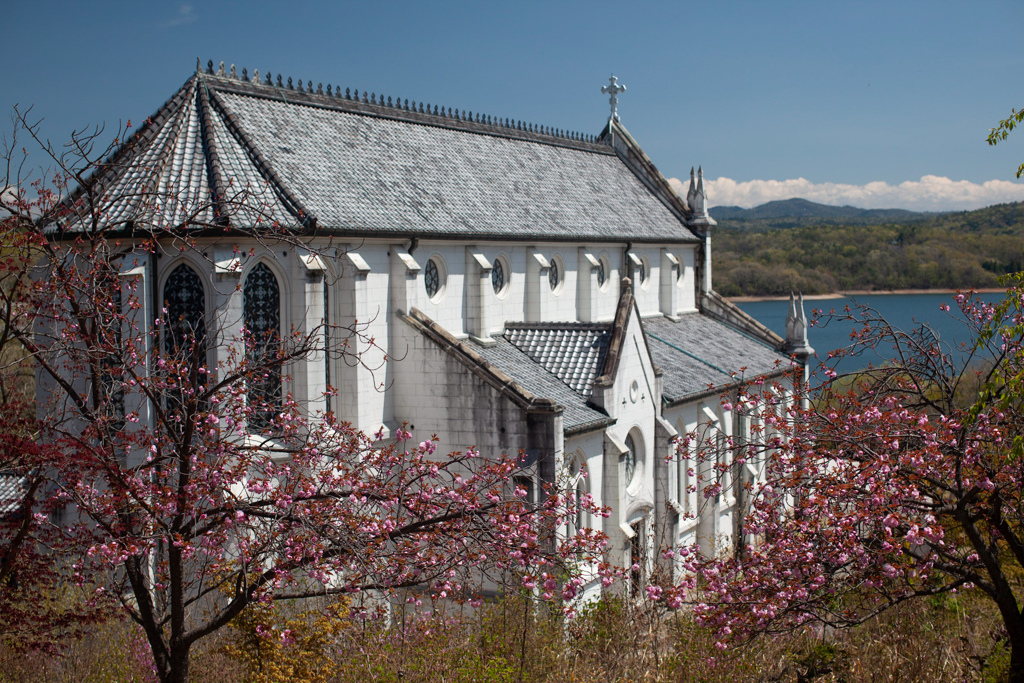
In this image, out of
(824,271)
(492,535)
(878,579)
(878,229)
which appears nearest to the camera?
(492,535)

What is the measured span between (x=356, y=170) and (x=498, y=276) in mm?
5766

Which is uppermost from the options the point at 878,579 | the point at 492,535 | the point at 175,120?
the point at 175,120

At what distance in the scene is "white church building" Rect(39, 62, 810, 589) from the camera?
71.5ft

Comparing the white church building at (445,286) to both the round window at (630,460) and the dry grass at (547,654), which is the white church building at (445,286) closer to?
the round window at (630,460)

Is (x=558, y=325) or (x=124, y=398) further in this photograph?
(x=558, y=325)

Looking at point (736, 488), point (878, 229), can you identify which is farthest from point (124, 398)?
point (878, 229)

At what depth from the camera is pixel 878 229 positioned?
426ft

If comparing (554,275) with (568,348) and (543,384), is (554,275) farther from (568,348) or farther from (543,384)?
(543,384)

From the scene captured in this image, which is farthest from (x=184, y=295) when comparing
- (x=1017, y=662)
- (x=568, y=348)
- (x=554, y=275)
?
(x=1017, y=662)

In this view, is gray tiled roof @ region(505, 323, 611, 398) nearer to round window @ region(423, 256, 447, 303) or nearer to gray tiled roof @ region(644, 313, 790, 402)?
round window @ region(423, 256, 447, 303)

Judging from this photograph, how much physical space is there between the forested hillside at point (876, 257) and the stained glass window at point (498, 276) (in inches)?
2245

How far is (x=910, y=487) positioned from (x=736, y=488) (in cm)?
2264

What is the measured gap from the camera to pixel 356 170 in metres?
26.4

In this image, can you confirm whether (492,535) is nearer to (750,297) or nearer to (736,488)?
(736,488)
